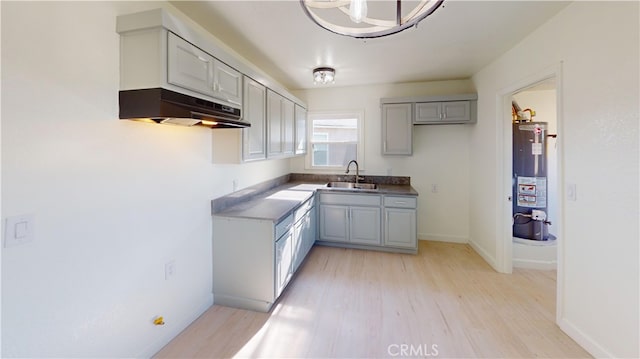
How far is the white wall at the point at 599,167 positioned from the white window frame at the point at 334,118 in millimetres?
2354

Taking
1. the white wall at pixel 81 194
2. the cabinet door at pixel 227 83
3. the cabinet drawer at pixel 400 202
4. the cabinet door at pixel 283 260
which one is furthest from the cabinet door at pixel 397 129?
the white wall at pixel 81 194

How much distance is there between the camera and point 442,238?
4.09m

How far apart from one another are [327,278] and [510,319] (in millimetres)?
1693

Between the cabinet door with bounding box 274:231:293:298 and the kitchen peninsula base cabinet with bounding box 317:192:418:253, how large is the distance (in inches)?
47.3

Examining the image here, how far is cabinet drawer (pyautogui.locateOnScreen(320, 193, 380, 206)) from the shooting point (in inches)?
142

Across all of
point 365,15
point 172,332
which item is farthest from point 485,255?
point 172,332

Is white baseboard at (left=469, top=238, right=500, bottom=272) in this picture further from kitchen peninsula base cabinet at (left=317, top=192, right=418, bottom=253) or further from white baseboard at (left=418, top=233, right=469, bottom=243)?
kitchen peninsula base cabinet at (left=317, top=192, right=418, bottom=253)

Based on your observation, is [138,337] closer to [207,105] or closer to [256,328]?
[256,328]

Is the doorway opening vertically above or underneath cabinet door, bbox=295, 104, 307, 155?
underneath

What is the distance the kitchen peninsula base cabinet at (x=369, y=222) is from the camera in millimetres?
3512

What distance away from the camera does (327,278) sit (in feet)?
9.49

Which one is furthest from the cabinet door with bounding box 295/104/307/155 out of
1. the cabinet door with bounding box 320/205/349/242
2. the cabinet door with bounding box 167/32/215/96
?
the cabinet door with bounding box 167/32/215/96

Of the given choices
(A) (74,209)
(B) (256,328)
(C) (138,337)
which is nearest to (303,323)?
(B) (256,328)

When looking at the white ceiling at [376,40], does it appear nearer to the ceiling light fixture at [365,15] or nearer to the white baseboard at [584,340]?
the ceiling light fixture at [365,15]
